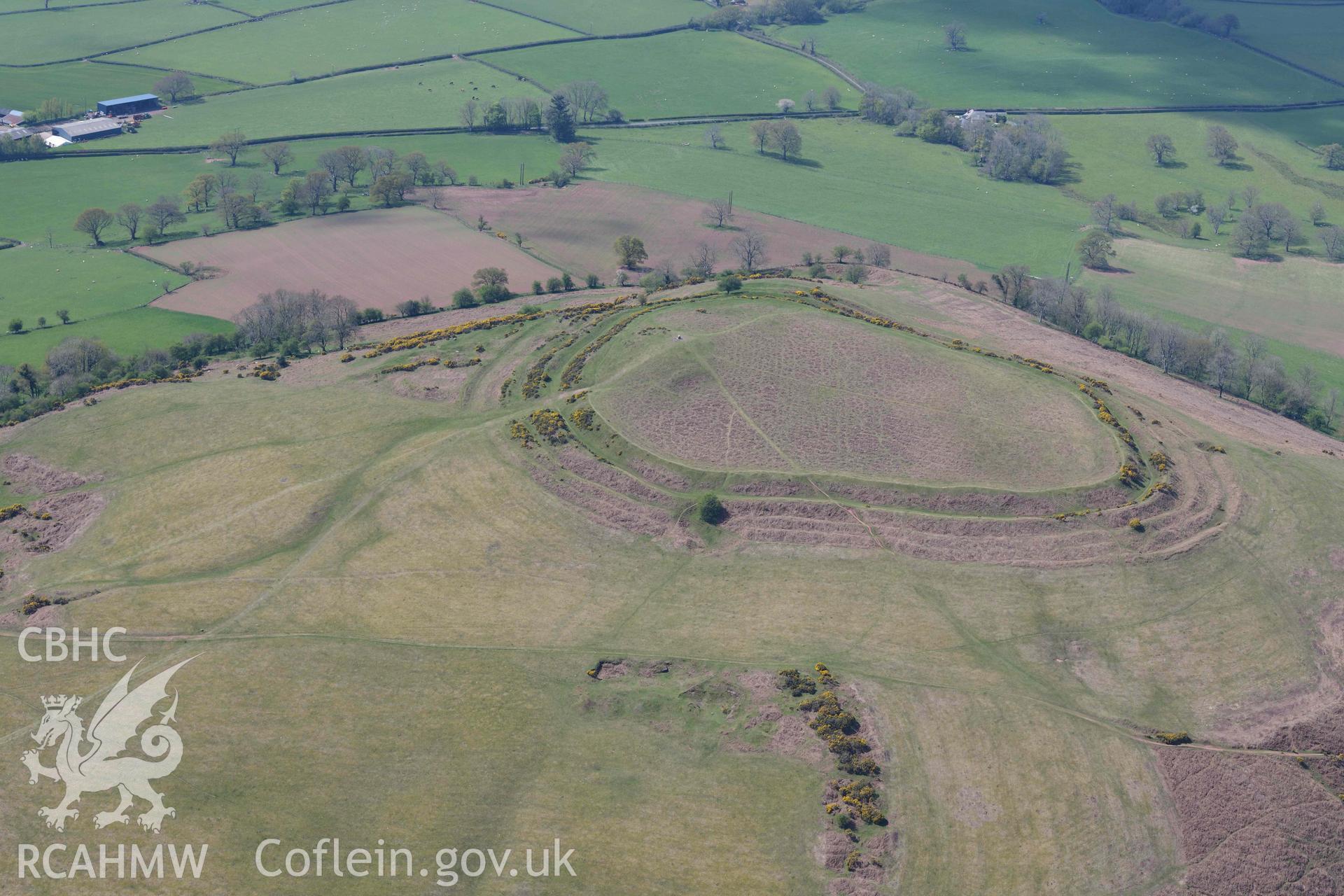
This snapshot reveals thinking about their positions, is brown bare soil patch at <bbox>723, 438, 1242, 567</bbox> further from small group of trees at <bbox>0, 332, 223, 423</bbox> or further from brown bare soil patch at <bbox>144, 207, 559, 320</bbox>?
brown bare soil patch at <bbox>144, 207, 559, 320</bbox>

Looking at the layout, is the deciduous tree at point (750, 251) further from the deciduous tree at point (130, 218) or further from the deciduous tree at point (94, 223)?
the deciduous tree at point (94, 223)

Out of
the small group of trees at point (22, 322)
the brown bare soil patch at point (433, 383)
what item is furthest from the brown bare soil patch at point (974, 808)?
the small group of trees at point (22, 322)

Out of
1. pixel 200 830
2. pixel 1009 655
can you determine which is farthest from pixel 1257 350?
pixel 200 830

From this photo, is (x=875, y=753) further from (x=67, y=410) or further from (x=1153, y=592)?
(x=67, y=410)

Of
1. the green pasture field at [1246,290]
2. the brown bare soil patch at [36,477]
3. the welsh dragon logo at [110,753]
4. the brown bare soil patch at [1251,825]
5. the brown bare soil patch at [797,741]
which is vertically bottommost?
the welsh dragon logo at [110,753]

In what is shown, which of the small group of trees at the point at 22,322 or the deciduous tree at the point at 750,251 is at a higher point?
the deciduous tree at the point at 750,251

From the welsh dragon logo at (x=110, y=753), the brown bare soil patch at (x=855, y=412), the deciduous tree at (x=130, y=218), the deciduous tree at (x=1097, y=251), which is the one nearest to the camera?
the welsh dragon logo at (x=110, y=753)
